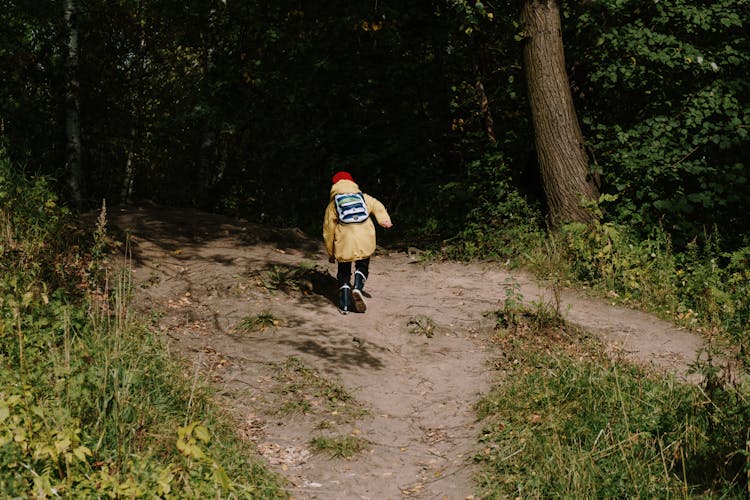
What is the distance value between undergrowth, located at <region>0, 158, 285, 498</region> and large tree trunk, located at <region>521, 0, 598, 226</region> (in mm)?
6748

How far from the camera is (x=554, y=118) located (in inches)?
447

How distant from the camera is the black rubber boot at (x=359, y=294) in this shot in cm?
893

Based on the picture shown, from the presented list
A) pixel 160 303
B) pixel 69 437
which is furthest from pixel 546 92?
pixel 69 437

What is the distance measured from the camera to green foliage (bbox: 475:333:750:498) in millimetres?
4660

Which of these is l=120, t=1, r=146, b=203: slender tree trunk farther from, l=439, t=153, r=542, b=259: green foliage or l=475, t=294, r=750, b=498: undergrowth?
l=475, t=294, r=750, b=498: undergrowth

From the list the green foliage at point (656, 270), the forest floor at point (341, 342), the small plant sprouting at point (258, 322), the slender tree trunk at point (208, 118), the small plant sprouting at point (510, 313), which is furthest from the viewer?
the slender tree trunk at point (208, 118)

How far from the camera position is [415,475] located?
5.67 meters

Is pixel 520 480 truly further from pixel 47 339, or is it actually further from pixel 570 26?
pixel 570 26

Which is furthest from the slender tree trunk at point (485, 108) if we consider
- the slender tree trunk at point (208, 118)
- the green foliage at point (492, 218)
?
the slender tree trunk at point (208, 118)

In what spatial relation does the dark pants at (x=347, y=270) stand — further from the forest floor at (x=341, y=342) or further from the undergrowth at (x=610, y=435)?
the undergrowth at (x=610, y=435)

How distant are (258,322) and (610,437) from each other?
13.8 ft

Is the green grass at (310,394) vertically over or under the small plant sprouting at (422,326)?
under

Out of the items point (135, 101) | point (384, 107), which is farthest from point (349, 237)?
point (135, 101)

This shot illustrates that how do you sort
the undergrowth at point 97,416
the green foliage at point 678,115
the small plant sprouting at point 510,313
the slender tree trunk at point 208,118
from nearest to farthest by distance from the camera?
the undergrowth at point 97,416, the small plant sprouting at point 510,313, the green foliage at point 678,115, the slender tree trunk at point 208,118
